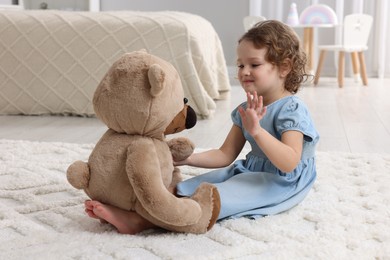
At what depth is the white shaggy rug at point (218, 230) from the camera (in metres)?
1.13

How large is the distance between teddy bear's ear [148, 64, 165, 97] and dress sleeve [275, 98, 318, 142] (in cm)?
33

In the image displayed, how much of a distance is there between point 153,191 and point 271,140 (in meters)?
0.29

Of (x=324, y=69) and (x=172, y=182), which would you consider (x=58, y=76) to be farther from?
(x=324, y=69)

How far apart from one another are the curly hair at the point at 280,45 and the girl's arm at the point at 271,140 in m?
0.17

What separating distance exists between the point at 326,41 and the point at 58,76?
3.06m

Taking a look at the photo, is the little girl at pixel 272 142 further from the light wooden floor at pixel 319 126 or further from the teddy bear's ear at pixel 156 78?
the light wooden floor at pixel 319 126

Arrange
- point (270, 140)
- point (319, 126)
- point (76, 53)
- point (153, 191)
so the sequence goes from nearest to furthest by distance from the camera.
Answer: point (153, 191) < point (270, 140) < point (319, 126) < point (76, 53)

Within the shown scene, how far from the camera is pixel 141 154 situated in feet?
3.88

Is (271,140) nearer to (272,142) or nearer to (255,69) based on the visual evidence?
(272,142)

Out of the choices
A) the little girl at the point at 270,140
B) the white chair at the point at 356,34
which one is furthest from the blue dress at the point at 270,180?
the white chair at the point at 356,34

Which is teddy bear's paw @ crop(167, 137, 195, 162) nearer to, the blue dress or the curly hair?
the blue dress

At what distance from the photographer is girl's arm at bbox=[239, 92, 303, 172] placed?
1.25 m

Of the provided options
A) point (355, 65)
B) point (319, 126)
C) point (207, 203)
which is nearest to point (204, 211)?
point (207, 203)

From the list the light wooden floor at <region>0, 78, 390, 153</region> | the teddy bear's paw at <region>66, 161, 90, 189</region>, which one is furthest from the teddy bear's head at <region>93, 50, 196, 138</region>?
the light wooden floor at <region>0, 78, 390, 153</region>
